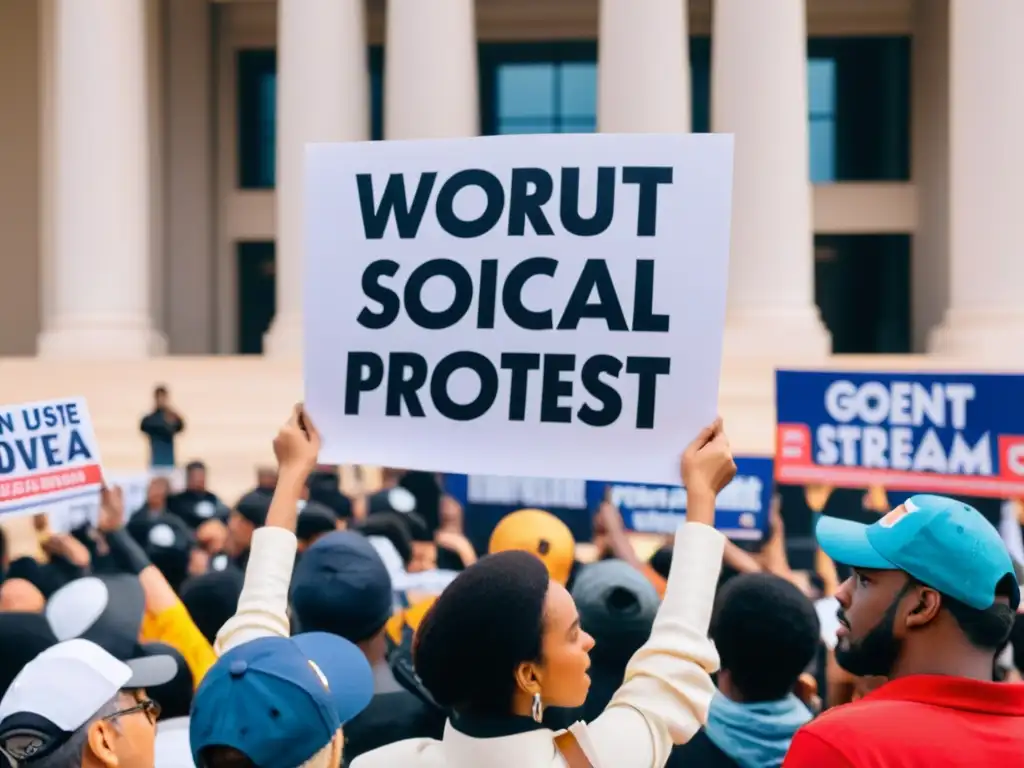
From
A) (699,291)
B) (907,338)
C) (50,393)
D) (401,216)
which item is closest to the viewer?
(699,291)

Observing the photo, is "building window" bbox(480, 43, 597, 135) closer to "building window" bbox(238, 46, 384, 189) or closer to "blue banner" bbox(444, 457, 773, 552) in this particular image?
"building window" bbox(238, 46, 384, 189)

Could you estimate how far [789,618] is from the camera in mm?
4887

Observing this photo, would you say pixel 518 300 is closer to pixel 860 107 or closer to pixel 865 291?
pixel 865 291

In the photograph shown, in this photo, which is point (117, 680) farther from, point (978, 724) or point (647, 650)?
point (978, 724)

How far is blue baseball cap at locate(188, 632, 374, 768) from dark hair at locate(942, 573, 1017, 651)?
5.41 feet

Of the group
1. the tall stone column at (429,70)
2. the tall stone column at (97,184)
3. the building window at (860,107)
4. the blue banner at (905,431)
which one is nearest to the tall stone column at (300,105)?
the tall stone column at (429,70)

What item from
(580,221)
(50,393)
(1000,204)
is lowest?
(50,393)

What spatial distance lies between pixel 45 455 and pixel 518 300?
4799 millimetres

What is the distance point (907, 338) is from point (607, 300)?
121ft

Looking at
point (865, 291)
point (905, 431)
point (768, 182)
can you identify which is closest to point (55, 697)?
point (905, 431)

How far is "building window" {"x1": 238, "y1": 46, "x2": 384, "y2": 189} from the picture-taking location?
4128cm

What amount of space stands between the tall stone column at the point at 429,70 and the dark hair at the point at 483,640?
1112 inches

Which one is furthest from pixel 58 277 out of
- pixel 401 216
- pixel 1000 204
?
pixel 401 216

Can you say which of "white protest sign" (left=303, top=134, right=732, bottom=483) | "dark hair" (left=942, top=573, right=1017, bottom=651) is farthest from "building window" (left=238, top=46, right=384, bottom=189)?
"dark hair" (left=942, top=573, right=1017, bottom=651)
